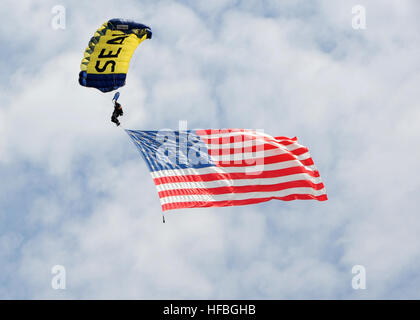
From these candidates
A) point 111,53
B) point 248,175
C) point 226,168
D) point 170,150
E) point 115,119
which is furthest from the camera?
point 226,168

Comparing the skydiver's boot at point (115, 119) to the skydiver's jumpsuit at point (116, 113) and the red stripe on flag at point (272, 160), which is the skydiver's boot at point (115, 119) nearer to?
the skydiver's jumpsuit at point (116, 113)

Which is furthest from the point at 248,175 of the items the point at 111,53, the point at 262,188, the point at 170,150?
the point at 111,53

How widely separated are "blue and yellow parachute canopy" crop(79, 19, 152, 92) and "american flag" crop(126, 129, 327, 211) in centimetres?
259

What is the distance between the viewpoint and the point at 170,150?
38.8m

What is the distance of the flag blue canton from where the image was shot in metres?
38.3

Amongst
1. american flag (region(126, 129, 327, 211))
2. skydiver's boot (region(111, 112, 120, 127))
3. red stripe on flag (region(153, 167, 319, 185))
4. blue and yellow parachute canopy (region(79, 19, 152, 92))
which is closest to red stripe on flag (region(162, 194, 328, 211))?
american flag (region(126, 129, 327, 211))

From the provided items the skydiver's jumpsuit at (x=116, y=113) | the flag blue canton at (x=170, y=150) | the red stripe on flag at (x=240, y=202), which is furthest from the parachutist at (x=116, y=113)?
the red stripe on flag at (x=240, y=202)

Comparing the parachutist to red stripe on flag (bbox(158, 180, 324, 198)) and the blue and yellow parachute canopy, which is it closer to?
the blue and yellow parachute canopy

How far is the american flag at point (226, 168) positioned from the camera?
38312 millimetres

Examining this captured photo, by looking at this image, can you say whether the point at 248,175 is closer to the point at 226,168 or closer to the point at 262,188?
the point at 262,188

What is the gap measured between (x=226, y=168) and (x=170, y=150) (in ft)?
9.01

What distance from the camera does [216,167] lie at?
39.5m
